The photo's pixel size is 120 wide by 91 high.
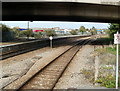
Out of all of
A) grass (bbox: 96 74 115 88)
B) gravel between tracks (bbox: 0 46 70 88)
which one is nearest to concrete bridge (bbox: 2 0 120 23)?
gravel between tracks (bbox: 0 46 70 88)

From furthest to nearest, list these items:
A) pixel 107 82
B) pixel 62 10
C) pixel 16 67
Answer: pixel 62 10
pixel 16 67
pixel 107 82

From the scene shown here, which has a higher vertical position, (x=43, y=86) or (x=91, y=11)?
(x=91, y=11)

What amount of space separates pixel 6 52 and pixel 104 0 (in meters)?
14.2

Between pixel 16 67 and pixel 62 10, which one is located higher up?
pixel 62 10

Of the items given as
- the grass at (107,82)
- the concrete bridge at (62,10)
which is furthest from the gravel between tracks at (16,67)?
the concrete bridge at (62,10)

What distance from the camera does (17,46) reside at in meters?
19.0

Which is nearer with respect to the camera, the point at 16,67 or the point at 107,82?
the point at 107,82

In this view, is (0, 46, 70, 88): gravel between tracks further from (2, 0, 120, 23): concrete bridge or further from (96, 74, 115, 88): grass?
(2, 0, 120, 23): concrete bridge

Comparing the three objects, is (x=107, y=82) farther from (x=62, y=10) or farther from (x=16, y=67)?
(x=62, y=10)

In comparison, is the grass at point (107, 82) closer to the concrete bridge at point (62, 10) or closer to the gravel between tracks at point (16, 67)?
the gravel between tracks at point (16, 67)

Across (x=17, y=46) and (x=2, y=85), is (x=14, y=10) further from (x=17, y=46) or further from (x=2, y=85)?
(x=2, y=85)

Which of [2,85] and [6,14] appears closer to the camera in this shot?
[2,85]

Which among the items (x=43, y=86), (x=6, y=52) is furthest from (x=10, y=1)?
(x=43, y=86)

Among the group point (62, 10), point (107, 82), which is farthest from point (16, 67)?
point (62, 10)
